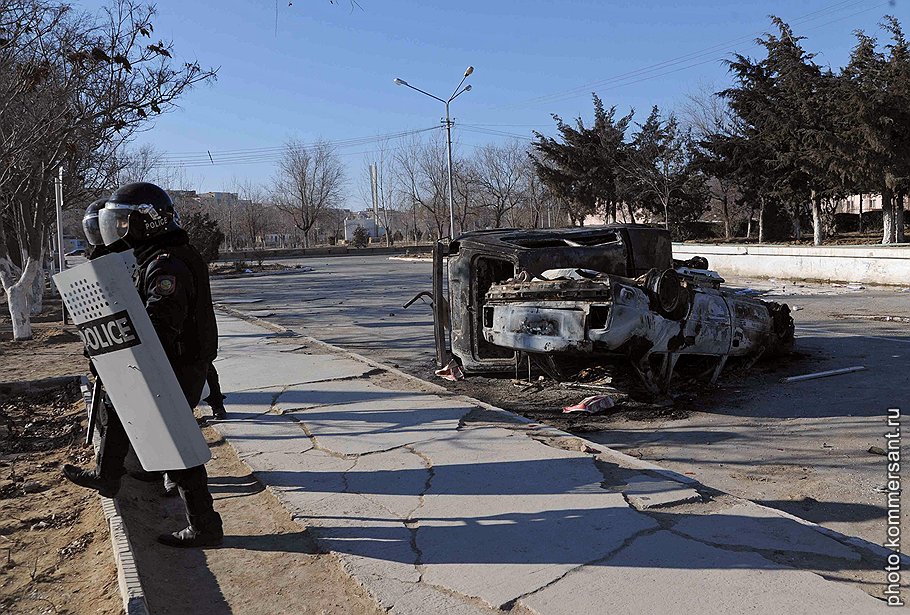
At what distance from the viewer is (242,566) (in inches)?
148

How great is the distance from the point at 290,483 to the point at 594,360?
146 inches

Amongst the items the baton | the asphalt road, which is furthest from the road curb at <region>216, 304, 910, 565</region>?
the baton

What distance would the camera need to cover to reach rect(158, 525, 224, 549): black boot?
3.88 meters

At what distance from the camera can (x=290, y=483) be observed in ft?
16.1

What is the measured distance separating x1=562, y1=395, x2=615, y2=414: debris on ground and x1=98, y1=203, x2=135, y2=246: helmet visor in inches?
169

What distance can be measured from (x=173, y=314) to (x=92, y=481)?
1045 mm

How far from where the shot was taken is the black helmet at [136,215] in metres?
3.93

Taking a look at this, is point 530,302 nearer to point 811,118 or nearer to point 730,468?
point 730,468

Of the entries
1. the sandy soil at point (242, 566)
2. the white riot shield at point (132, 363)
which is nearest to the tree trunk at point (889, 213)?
the sandy soil at point (242, 566)

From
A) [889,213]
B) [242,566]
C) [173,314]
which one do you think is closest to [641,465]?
[242,566]

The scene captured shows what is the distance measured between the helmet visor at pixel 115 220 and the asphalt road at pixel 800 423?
3.95m

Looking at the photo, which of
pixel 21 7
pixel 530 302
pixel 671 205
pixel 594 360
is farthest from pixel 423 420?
pixel 671 205

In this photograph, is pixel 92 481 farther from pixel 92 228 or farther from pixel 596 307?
pixel 596 307

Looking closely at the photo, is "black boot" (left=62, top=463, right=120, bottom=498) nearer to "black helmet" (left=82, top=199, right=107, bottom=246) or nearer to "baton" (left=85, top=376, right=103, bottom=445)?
"baton" (left=85, top=376, right=103, bottom=445)
